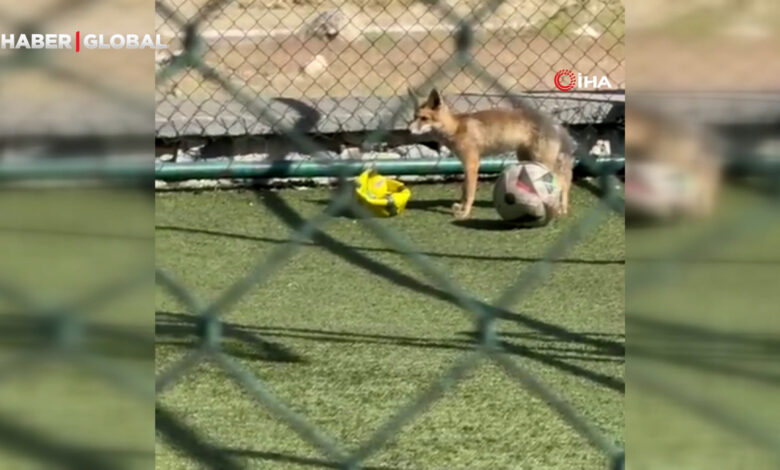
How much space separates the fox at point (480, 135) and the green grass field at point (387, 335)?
0.10m

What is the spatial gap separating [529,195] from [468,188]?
0.23 meters

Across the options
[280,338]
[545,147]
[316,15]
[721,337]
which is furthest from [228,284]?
[721,337]

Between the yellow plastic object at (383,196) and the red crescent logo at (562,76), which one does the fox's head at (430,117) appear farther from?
the red crescent logo at (562,76)

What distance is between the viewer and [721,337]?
0.73 metres

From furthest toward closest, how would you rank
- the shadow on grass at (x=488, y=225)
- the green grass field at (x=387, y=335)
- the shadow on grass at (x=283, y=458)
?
the shadow on grass at (x=488, y=225), the green grass field at (x=387, y=335), the shadow on grass at (x=283, y=458)

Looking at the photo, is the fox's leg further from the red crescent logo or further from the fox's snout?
the red crescent logo

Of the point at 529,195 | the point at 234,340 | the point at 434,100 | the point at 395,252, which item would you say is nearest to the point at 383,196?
the point at 395,252

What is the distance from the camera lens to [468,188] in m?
3.20

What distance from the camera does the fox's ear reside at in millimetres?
3275

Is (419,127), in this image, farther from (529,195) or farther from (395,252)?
(395,252)

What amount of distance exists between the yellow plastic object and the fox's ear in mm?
294

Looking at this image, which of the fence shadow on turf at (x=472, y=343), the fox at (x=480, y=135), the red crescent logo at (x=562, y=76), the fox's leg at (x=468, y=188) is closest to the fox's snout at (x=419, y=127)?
the fox at (x=480, y=135)

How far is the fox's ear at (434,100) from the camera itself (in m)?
3.28

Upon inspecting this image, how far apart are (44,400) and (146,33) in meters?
0.19
